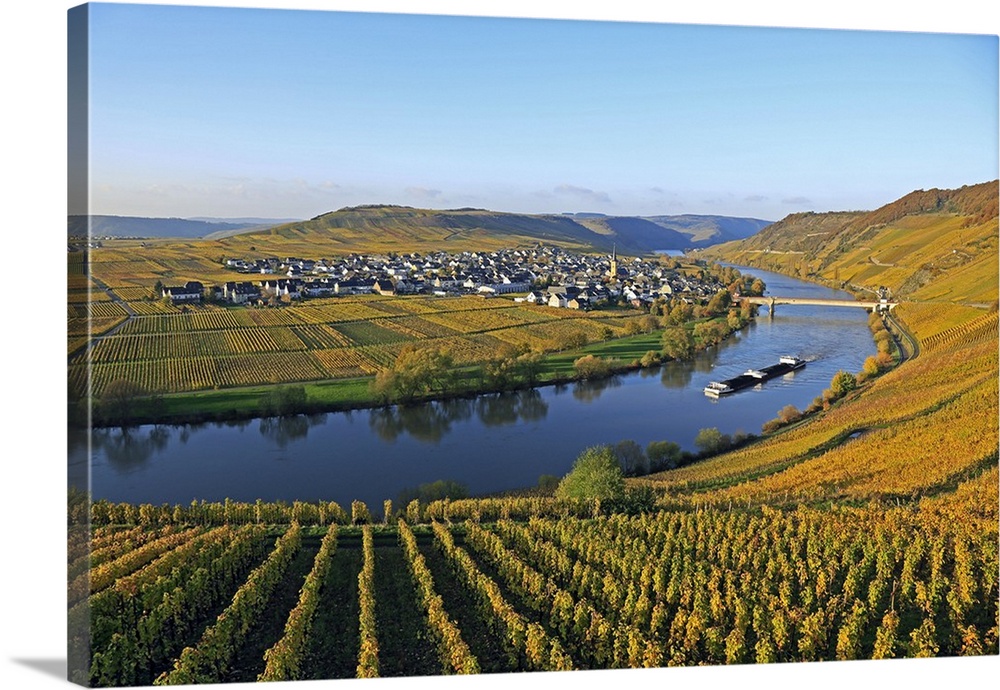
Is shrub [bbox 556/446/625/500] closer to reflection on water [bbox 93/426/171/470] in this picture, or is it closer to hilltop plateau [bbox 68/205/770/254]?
hilltop plateau [bbox 68/205/770/254]

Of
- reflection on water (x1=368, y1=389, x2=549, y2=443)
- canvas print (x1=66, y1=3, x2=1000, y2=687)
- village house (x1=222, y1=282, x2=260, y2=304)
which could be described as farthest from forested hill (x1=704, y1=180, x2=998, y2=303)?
village house (x1=222, y1=282, x2=260, y2=304)

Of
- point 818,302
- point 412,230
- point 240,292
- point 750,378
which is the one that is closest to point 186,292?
point 240,292

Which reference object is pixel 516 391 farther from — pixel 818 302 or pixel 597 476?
pixel 818 302

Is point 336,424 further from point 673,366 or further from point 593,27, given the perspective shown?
point 593,27

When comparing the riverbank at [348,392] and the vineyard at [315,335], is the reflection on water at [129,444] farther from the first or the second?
the vineyard at [315,335]

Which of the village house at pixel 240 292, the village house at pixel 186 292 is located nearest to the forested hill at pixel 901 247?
the village house at pixel 240 292

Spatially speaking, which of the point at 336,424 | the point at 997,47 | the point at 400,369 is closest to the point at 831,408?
the point at 997,47
